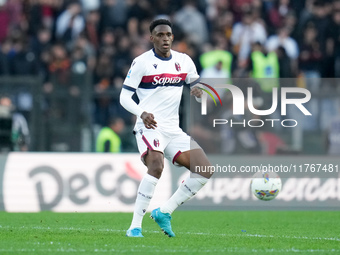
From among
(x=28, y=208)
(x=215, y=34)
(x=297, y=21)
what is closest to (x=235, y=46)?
(x=215, y=34)

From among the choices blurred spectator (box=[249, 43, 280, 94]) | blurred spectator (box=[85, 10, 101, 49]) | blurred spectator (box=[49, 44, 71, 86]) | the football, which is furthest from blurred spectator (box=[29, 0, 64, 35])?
the football

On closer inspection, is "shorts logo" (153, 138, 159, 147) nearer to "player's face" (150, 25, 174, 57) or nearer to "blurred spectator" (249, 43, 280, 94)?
"player's face" (150, 25, 174, 57)

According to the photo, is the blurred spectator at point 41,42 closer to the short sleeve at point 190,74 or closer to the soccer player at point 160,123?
the short sleeve at point 190,74

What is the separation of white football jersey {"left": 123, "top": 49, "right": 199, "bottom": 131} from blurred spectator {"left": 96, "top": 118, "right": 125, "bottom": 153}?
6.07m

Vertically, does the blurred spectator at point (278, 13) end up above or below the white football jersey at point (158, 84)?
above

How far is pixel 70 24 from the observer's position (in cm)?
1870

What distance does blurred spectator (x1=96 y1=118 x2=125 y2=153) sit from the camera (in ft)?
50.4

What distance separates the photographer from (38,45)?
59.4 feet

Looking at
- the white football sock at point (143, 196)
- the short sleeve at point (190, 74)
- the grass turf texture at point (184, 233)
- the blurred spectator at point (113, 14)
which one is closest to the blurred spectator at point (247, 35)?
the blurred spectator at point (113, 14)

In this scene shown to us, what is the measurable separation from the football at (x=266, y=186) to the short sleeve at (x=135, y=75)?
9.06ft

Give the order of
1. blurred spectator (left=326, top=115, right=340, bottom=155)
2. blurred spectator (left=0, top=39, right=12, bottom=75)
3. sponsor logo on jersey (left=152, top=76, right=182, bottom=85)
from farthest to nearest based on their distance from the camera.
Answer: blurred spectator (left=0, top=39, right=12, bottom=75) < blurred spectator (left=326, top=115, right=340, bottom=155) < sponsor logo on jersey (left=152, top=76, right=182, bottom=85)

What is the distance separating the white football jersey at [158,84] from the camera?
9117 millimetres

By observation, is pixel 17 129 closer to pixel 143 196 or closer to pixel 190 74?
pixel 190 74

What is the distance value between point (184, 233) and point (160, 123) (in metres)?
1.53
